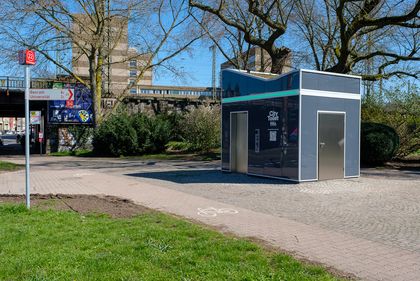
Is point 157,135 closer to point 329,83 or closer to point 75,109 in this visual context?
point 75,109

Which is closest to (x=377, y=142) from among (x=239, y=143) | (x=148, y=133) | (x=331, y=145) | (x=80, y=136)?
(x=331, y=145)

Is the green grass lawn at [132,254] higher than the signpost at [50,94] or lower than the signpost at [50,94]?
lower

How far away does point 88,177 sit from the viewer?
50.9 ft

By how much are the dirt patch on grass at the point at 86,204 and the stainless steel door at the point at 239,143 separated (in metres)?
6.20

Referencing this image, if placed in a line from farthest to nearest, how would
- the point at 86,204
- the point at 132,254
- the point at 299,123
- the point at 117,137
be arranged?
1. the point at 117,137
2. the point at 299,123
3. the point at 86,204
4. the point at 132,254

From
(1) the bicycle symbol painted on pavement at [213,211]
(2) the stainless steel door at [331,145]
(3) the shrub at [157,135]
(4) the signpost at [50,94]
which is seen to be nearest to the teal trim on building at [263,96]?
(2) the stainless steel door at [331,145]

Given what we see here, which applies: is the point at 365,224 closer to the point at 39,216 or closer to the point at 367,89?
the point at 39,216

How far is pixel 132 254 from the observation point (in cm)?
525

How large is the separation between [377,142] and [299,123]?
7.56 m

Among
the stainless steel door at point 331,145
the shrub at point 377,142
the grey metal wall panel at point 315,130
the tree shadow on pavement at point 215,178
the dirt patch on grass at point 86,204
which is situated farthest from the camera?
the shrub at point 377,142

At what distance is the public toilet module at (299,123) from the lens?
12773 millimetres

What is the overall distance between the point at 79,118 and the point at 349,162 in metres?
25.0

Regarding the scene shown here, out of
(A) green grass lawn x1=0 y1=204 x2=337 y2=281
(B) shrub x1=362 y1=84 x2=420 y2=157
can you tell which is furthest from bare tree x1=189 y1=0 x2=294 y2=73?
(A) green grass lawn x1=0 y1=204 x2=337 y2=281

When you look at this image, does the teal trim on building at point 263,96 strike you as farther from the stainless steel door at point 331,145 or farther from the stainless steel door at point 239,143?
the stainless steel door at point 331,145
